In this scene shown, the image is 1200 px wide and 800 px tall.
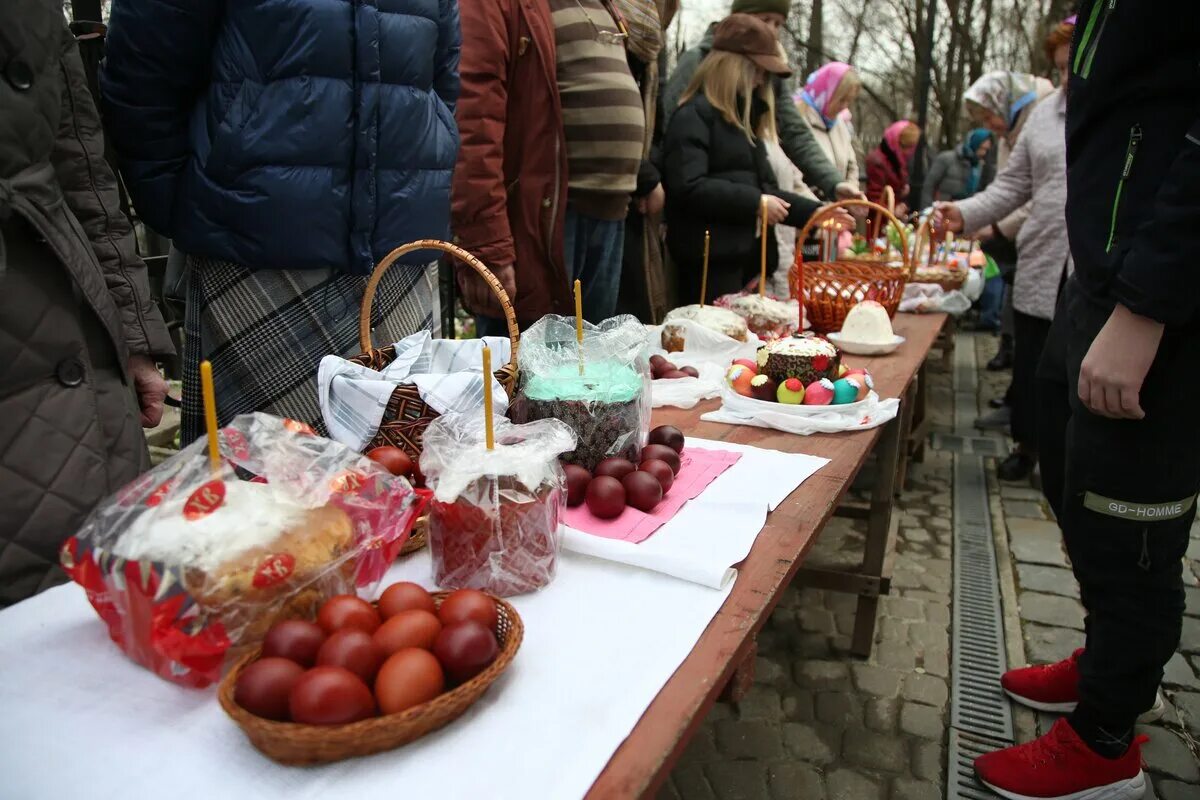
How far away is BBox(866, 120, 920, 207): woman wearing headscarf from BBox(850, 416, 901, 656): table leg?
237 inches

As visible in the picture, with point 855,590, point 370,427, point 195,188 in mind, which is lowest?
point 855,590

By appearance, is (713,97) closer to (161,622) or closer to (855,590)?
(855,590)

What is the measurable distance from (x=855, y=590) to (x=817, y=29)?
42.3 feet

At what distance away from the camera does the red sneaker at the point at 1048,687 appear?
217 centimetres

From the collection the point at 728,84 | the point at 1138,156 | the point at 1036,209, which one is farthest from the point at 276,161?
the point at 1036,209

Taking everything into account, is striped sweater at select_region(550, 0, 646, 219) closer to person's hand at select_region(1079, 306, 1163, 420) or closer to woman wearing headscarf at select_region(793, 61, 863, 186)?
person's hand at select_region(1079, 306, 1163, 420)

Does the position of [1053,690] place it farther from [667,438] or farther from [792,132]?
[792,132]

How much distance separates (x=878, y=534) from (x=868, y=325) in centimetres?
64

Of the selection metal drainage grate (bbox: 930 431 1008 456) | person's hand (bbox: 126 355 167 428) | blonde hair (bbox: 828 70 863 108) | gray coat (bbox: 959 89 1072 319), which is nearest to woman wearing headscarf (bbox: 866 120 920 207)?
blonde hair (bbox: 828 70 863 108)

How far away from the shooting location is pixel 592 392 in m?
1.37

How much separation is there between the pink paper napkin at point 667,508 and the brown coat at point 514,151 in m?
1.13

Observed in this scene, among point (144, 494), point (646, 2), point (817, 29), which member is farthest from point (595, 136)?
point (817, 29)

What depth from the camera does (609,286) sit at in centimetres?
307

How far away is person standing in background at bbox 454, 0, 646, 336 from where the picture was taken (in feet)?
7.79
